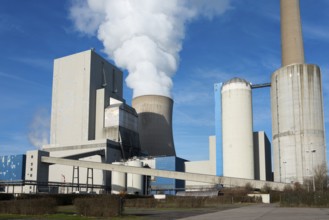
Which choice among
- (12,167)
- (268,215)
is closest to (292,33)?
(268,215)

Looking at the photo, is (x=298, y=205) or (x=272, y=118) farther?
(x=272, y=118)

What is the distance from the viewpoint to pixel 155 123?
7662 centimetres

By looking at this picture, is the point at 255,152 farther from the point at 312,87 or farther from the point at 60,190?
the point at 60,190

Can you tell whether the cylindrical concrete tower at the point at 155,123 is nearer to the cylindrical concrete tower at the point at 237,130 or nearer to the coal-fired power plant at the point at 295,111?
the cylindrical concrete tower at the point at 237,130

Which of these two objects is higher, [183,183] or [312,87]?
[312,87]

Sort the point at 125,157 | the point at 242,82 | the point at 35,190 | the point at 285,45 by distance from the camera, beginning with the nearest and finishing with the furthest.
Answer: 1. the point at 35,190
2. the point at 285,45
3. the point at 242,82
4. the point at 125,157

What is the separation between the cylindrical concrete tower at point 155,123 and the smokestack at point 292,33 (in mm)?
24193

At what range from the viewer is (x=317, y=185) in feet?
179

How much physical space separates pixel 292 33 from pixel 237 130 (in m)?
19.3

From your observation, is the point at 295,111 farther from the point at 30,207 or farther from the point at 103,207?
the point at 30,207

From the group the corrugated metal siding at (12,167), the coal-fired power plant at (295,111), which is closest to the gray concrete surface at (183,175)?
the corrugated metal siding at (12,167)

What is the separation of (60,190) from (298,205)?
4826 cm

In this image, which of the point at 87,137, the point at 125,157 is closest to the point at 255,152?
the point at 125,157

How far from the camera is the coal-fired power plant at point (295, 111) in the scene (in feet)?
209
